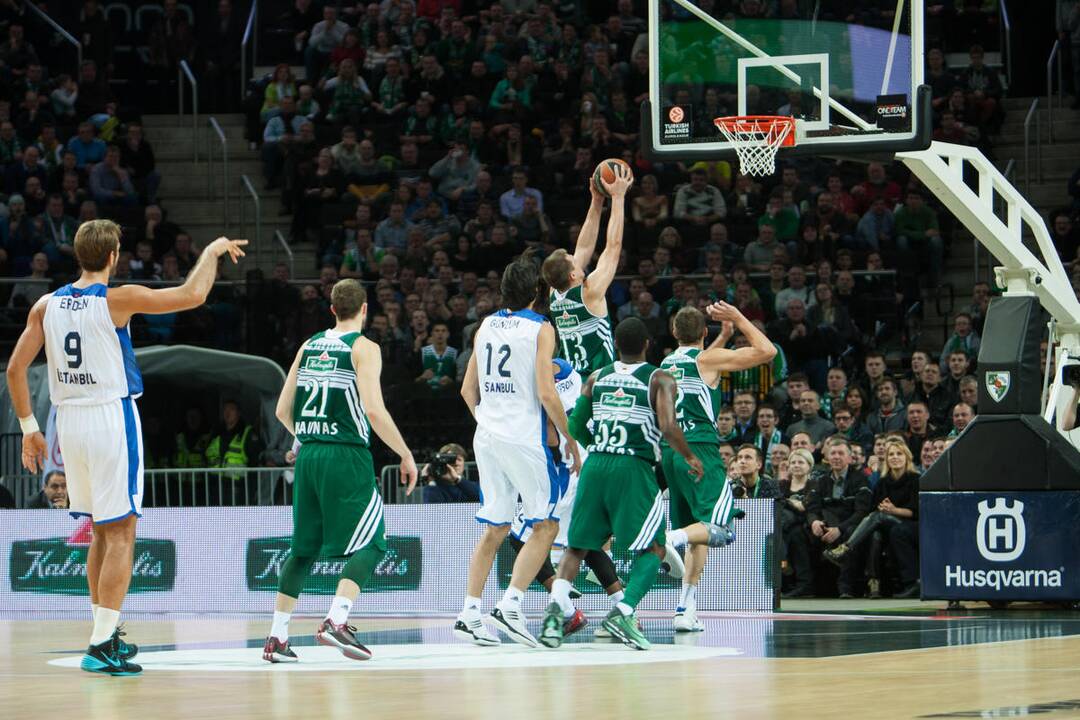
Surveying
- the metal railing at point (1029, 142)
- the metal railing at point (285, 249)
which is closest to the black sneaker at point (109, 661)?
the metal railing at point (285, 249)

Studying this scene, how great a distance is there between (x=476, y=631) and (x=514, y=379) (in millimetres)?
1549

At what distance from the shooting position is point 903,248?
21.6 metres

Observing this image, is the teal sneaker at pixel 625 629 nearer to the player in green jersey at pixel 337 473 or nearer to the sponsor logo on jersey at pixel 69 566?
the player in green jersey at pixel 337 473

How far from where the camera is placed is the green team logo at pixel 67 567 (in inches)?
645

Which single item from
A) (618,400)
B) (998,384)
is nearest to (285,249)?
(998,384)

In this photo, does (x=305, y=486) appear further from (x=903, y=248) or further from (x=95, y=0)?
(x=95, y=0)

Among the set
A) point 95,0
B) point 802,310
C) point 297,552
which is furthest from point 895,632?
point 95,0

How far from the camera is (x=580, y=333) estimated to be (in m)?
12.7

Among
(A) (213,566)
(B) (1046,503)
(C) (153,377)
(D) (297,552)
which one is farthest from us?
(C) (153,377)

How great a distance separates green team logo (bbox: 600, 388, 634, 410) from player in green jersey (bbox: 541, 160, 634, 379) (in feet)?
4.49

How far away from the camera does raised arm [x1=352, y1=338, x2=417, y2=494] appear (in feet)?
33.0

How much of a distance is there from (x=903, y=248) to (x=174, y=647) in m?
12.5

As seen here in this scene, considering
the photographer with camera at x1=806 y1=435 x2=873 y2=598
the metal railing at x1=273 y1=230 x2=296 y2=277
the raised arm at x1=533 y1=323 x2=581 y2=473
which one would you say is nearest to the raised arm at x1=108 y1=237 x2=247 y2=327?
the raised arm at x1=533 y1=323 x2=581 y2=473

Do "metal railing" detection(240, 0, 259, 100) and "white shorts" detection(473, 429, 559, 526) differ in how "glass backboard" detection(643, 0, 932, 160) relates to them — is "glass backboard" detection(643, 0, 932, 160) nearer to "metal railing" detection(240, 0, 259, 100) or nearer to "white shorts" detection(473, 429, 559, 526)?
"white shorts" detection(473, 429, 559, 526)
